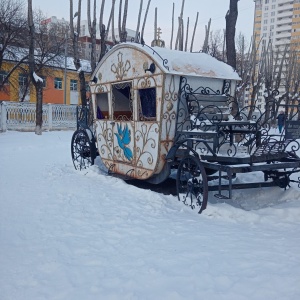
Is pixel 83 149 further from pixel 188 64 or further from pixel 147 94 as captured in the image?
pixel 188 64

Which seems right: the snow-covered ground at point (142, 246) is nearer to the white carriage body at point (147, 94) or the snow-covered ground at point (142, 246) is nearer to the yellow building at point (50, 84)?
the white carriage body at point (147, 94)

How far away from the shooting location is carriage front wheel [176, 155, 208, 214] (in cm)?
477

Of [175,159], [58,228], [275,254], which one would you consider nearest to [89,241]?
[58,228]

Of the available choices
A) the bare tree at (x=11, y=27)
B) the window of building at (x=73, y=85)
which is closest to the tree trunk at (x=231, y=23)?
the bare tree at (x=11, y=27)

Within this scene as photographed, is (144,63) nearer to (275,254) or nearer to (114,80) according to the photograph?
(114,80)

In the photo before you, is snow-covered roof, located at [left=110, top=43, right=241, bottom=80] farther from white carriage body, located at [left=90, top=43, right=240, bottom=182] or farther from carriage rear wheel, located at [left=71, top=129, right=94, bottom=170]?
carriage rear wheel, located at [left=71, top=129, right=94, bottom=170]

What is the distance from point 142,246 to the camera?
11.5 ft

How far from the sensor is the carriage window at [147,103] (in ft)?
20.1

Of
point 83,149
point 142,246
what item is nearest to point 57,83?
point 83,149

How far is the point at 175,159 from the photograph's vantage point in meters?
5.50

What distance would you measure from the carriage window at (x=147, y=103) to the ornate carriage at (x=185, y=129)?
2cm

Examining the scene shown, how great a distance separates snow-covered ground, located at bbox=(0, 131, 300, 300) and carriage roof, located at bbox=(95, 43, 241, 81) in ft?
6.77

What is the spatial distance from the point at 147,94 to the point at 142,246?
3402 mm

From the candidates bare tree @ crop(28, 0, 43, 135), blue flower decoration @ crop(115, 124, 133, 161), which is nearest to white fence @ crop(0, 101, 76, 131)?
bare tree @ crop(28, 0, 43, 135)
